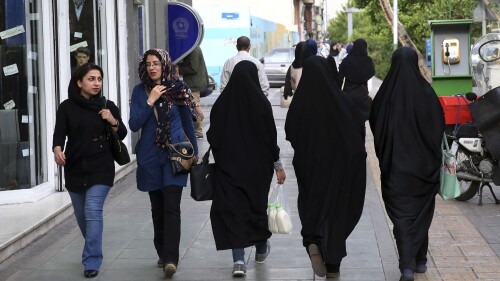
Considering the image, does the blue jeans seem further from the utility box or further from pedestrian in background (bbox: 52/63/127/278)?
the utility box

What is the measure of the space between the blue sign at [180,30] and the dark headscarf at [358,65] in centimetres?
257

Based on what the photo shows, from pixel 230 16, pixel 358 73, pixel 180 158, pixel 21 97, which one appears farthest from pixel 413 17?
pixel 180 158

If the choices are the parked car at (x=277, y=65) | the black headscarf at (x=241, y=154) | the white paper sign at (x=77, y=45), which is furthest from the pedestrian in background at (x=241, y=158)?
the parked car at (x=277, y=65)

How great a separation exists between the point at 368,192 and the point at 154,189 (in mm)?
4856

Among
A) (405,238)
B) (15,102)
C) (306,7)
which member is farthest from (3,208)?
(306,7)

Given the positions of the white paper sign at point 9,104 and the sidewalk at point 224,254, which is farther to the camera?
the white paper sign at point 9,104

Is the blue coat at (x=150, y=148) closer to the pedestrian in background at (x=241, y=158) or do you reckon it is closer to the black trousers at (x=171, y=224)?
the black trousers at (x=171, y=224)

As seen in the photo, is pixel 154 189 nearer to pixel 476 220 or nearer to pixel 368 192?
pixel 476 220

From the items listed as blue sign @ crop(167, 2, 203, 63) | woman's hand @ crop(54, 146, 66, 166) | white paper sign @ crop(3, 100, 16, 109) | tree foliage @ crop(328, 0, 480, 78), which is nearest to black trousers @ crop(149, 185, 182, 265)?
woman's hand @ crop(54, 146, 66, 166)

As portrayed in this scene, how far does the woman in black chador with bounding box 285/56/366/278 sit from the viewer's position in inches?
288

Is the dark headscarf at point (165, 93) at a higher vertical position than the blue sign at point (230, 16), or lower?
lower

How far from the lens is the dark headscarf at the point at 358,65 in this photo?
45.3ft

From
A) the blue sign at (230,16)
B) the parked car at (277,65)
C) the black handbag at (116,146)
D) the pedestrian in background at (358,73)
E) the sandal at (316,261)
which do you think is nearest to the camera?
the sandal at (316,261)

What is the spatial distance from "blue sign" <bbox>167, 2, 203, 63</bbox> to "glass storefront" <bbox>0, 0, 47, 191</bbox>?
4.89 m
